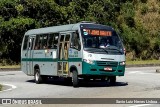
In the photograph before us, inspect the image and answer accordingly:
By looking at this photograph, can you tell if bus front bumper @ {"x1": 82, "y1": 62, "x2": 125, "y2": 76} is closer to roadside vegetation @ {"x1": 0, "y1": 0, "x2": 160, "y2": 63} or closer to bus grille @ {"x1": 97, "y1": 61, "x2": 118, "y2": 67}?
bus grille @ {"x1": 97, "y1": 61, "x2": 118, "y2": 67}

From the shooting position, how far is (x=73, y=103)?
14438 millimetres

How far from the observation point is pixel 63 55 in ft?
70.4

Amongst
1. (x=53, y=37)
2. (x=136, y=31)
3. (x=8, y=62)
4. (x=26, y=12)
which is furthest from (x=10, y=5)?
(x=53, y=37)

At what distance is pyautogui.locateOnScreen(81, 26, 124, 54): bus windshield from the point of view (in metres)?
20.2

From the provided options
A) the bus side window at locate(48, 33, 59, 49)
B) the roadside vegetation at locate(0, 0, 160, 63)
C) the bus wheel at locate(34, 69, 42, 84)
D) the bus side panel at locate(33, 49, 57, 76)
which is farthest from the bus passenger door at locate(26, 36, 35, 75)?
the roadside vegetation at locate(0, 0, 160, 63)

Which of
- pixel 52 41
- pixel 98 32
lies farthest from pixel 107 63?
pixel 52 41

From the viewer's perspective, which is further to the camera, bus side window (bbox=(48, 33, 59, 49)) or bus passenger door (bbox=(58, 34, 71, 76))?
bus side window (bbox=(48, 33, 59, 49))

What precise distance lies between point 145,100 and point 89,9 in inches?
1337

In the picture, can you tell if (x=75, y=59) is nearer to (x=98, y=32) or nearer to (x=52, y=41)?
(x=98, y=32)

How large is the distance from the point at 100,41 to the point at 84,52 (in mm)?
1087

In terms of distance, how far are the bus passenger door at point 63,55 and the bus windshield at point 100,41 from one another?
118cm

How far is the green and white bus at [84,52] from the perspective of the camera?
65.7 ft

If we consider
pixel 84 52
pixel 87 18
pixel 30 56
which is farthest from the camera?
pixel 87 18

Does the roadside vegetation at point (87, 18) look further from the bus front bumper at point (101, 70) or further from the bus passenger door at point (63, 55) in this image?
the bus front bumper at point (101, 70)
